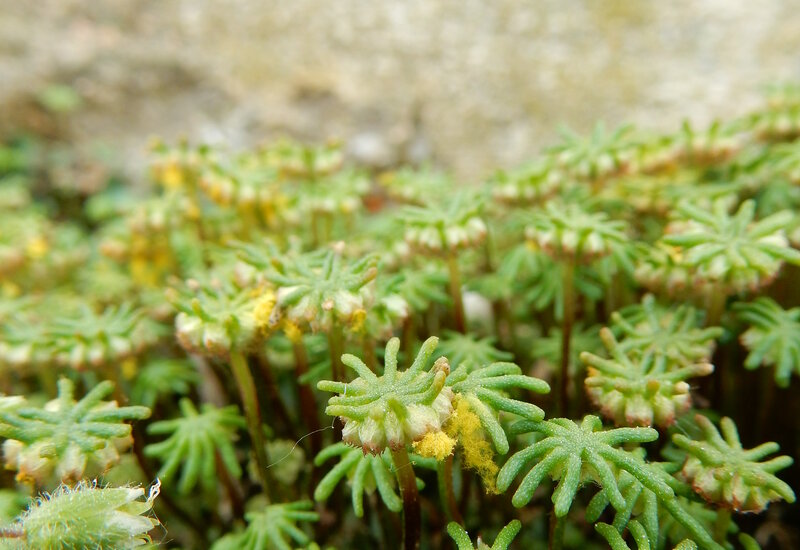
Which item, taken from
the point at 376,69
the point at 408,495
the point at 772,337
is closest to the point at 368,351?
the point at 408,495

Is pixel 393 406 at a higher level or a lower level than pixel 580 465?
higher

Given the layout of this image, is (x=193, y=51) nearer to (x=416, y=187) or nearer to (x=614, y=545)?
(x=416, y=187)

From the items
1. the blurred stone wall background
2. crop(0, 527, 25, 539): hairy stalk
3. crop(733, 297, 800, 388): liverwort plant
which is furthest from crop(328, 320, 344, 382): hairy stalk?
the blurred stone wall background

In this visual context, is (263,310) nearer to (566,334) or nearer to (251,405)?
(251,405)

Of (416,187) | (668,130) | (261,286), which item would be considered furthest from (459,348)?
(668,130)

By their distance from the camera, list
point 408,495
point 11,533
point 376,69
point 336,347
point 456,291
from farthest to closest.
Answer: point 376,69, point 456,291, point 336,347, point 408,495, point 11,533

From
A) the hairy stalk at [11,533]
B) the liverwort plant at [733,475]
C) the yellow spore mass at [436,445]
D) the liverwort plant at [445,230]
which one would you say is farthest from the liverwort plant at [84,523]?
the liverwort plant at [733,475]
